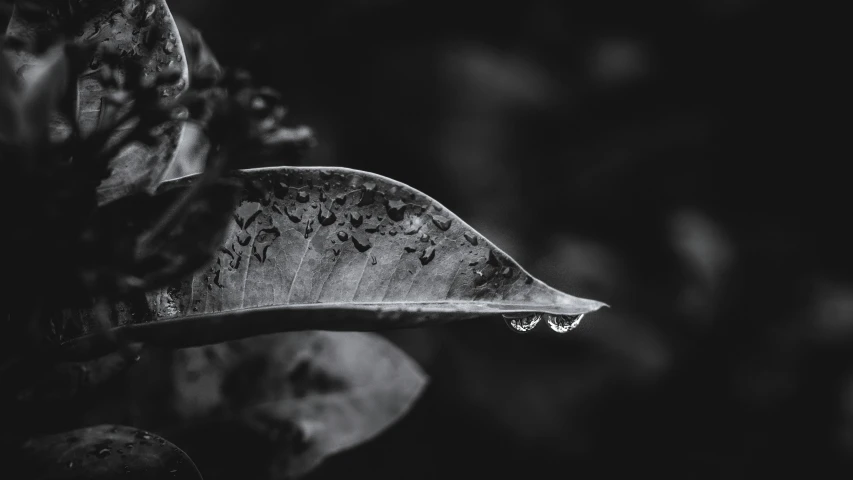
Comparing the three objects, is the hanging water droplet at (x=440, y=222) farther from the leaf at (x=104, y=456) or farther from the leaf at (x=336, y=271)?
the leaf at (x=104, y=456)

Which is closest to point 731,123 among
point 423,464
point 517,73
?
point 517,73

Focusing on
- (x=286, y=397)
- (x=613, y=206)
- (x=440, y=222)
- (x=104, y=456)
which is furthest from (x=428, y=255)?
(x=613, y=206)

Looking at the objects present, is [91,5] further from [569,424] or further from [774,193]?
[774,193]

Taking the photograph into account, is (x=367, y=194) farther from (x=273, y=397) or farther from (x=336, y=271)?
(x=273, y=397)

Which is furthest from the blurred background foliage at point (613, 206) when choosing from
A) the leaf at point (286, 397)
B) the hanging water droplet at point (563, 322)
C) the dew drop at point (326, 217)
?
the dew drop at point (326, 217)

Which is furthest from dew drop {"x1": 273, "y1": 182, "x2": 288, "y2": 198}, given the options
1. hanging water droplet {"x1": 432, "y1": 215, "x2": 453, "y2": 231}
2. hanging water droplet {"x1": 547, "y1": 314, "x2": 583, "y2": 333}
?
hanging water droplet {"x1": 547, "y1": 314, "x2": 583, "y2": 333}

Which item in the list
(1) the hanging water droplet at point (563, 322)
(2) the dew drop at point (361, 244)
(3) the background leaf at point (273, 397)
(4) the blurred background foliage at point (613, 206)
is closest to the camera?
(2) the dew drop at point (361, 244)
